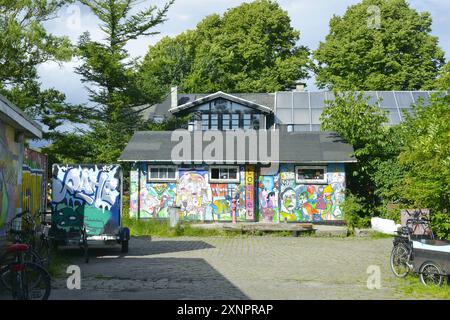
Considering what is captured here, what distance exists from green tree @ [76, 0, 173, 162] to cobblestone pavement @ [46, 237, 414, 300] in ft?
56.2

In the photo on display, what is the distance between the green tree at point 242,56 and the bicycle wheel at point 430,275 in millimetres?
42470

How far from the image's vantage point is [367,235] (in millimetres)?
23078

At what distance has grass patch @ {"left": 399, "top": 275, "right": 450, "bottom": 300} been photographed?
9.92 m

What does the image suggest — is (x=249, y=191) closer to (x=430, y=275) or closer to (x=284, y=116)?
(x=284, y=116)

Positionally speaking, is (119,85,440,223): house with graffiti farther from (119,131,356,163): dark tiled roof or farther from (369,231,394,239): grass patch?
(369,231,394,239): grass patch

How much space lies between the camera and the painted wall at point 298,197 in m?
27.1

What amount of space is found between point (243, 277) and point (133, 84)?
85.8 feet

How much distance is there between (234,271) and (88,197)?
523 cm

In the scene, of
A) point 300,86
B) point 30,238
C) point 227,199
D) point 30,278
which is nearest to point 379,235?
point 227,199

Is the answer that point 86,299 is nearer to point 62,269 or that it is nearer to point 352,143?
point 62,269

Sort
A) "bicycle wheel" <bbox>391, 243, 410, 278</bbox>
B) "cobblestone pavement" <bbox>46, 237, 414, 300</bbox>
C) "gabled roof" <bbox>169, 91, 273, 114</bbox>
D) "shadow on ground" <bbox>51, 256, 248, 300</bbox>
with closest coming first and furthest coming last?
"shadow on ground" <bbox>51, 256, 248, 300</bbox>
"cobblestone pavement" <bbox>46, 237, 414, 300</bbox>
"bicycle wheel" <bbox>391, 243, 410, 278</bbox>
"gabled roof" <bbox>169, 91, 273, 114</bbox>

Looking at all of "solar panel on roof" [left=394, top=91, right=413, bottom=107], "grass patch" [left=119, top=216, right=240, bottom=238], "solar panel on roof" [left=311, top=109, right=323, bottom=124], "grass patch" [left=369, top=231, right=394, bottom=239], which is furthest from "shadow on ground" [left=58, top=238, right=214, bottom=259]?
"solar panel on roof" [left=394, top=91, right=413, bottom=107]

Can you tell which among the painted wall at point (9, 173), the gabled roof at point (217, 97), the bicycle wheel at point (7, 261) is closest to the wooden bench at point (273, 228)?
the painted wall at point (9, 173)
